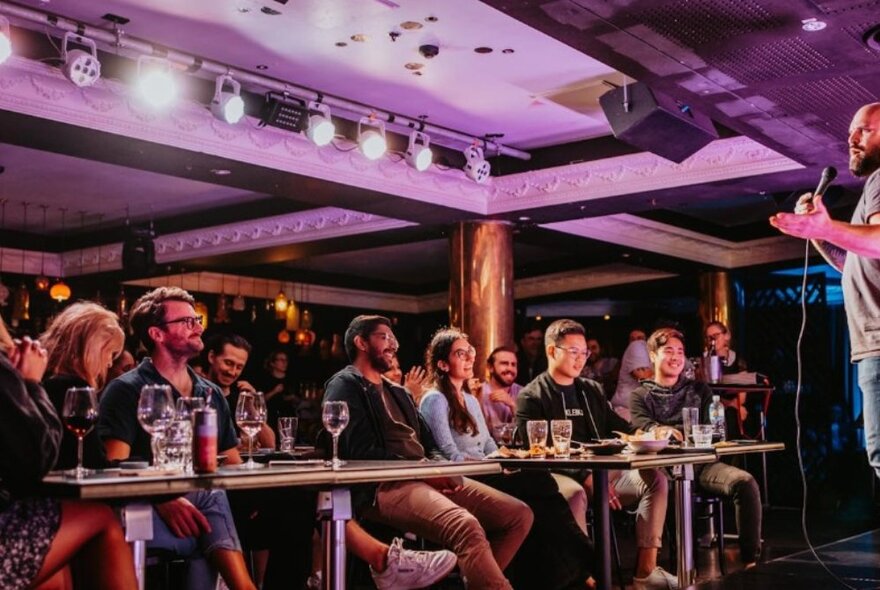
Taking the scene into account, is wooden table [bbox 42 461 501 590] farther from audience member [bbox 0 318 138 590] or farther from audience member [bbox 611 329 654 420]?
audience member [bbox 611 329 654 420]

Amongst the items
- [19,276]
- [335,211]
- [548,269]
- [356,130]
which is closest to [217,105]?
[356,130]

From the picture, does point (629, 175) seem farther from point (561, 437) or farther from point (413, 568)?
point (413, 568)

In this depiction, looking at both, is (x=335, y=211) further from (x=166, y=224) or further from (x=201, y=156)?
(x=201, y=156)

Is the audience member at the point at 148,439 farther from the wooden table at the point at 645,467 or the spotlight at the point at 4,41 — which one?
the spotlight at the point at 4,41

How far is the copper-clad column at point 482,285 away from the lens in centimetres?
835

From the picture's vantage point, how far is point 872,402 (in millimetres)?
3113

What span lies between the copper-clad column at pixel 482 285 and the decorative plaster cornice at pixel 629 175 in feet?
0.80

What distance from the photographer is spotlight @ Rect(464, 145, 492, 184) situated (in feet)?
24.7

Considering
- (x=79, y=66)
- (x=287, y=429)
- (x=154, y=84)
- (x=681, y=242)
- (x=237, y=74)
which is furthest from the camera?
(x=681, y=242)

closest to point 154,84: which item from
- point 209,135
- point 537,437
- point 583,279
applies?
point 209,135

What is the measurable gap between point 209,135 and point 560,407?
9.57 feet

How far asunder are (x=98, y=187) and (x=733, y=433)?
18.5ft

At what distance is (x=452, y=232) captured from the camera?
8.57 metres

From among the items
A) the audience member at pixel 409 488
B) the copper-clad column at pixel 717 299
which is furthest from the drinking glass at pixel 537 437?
the copper-clad column at pixel 717 299
